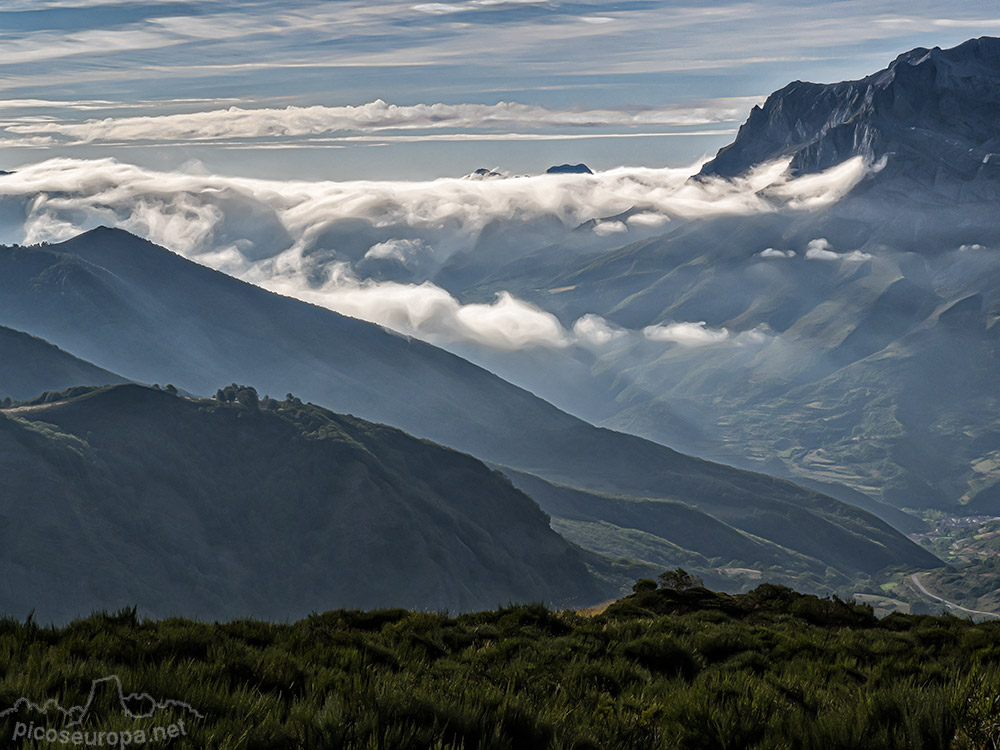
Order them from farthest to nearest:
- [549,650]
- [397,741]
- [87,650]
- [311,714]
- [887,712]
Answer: [549,650], [87,650], [887,712], [311,714], [397,741]

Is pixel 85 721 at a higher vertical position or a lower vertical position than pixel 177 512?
higher

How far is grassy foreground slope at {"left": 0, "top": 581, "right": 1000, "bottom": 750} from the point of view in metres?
9.37

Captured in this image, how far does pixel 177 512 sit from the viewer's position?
195625 mm

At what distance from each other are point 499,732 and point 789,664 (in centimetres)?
1027

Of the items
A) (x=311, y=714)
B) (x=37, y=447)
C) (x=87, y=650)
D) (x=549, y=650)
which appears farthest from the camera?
(x=37, y=447)

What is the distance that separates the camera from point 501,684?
13469 mm

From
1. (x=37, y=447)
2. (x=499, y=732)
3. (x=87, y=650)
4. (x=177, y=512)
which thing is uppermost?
(x=499, y=732)

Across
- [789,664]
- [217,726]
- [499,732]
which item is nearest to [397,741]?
[499,732]

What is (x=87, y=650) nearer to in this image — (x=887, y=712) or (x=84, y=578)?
(x=887, y=712)

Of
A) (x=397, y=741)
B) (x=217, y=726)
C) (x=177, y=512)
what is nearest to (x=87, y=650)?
(x=217, y=726)

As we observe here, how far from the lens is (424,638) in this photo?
60.8 feet

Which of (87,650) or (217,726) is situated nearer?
(217,726)

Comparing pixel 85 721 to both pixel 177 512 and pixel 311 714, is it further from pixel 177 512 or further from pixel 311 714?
pixel 177 512

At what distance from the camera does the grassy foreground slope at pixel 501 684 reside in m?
9.37
